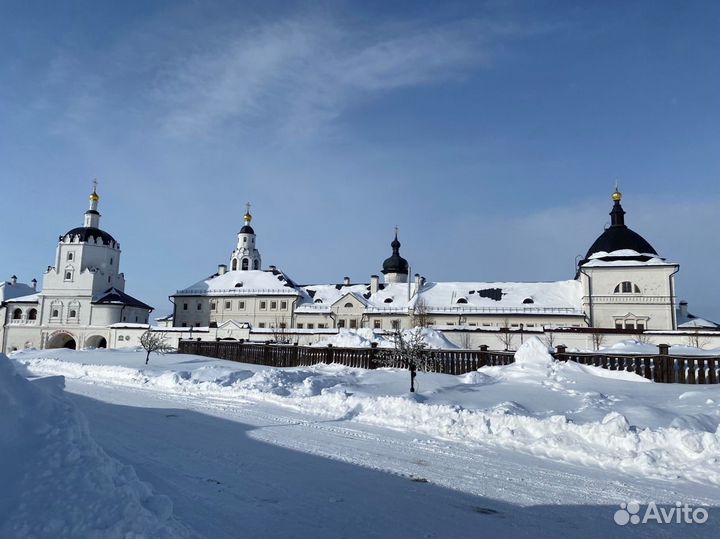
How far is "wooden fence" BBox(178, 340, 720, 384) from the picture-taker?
13.8 meters

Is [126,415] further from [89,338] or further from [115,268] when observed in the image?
[115,268]

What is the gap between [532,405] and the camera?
10.7 m

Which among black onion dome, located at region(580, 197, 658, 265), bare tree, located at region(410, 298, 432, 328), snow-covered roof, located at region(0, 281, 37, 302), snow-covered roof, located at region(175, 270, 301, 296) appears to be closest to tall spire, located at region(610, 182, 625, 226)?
black onion dome, located at region(580, 197, 658, 265)

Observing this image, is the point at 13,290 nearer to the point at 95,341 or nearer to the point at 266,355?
the point at 95,341

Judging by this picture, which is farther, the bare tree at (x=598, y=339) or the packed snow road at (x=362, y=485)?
the bare tree at (x=598, y=339)

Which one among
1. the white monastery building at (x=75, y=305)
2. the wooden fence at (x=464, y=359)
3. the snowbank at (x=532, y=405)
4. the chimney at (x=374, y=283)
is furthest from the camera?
the chimney at (x=374, y=283)

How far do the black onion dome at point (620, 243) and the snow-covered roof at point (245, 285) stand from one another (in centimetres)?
3145

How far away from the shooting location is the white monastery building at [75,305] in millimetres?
57594

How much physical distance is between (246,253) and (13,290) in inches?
1315

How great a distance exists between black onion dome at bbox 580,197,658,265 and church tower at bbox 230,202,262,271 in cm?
4280

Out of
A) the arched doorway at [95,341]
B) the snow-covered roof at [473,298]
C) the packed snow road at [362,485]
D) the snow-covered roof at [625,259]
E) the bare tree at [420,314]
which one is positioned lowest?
the packed snow road at [362,485]

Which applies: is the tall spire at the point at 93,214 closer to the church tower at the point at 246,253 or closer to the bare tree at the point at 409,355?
the church tower at the point at 246,253

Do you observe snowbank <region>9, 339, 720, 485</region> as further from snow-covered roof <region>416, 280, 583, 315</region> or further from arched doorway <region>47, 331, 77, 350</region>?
arched doorway <region>47, 331, 77, 350</region>

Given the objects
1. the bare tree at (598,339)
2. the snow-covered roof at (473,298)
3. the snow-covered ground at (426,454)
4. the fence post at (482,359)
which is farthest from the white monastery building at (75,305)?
the snow-covered ground at (426,454)
